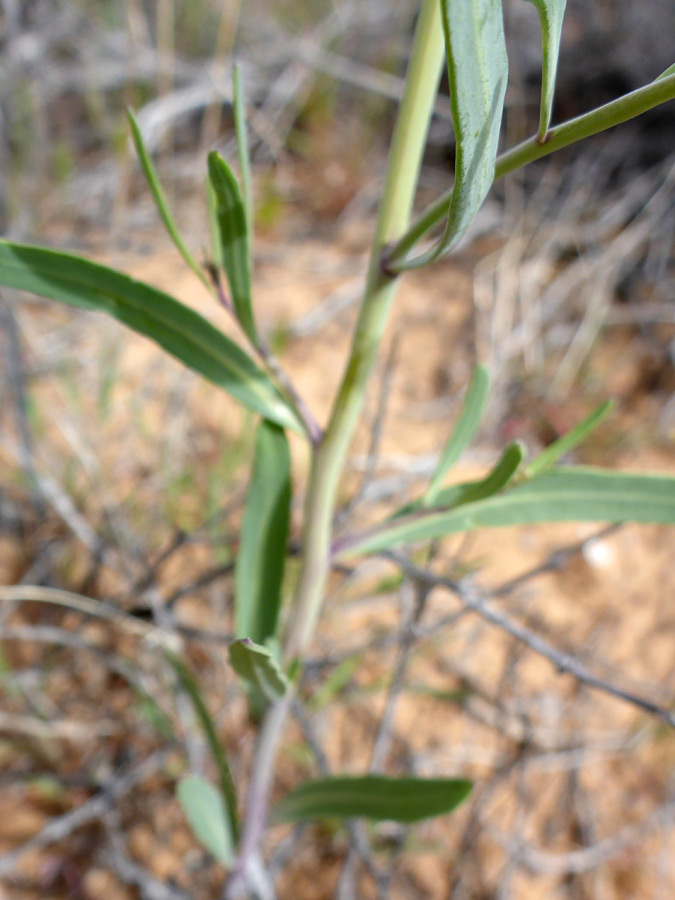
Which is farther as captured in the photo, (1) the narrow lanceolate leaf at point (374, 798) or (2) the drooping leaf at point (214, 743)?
(2) the drooping leaf at point (214, 743)

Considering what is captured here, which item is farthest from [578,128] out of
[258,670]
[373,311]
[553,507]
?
[258,670]

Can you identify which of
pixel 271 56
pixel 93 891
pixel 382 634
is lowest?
pixel 93 891

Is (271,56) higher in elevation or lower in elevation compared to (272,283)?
higher

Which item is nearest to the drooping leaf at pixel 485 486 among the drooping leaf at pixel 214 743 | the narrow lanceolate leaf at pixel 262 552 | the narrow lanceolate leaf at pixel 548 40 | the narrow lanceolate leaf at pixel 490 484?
the narrow lanceolate leaf at pixel 490 484

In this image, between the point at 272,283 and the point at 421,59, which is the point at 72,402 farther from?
the point at 421,59

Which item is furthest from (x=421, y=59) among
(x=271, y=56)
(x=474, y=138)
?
(x=271, y=56)

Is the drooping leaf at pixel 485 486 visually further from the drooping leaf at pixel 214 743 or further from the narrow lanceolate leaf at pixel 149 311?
the drooping leaf at pixel 214 743

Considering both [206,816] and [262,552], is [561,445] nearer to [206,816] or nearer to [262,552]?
[262,552]
